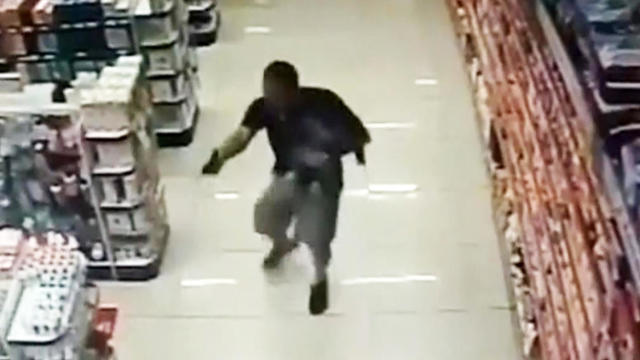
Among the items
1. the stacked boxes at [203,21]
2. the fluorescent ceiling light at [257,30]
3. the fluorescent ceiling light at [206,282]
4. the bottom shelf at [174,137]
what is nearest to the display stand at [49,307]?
the fluorescent ceiling light at [206,282]

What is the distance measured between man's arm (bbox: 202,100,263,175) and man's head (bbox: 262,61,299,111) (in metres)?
0.18

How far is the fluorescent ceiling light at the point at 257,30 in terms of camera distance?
7.68m

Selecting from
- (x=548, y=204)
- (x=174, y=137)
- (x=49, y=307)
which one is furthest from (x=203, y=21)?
(x=49, y=307)

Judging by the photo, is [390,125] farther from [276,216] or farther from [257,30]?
[257,30]

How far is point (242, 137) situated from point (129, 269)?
98cm

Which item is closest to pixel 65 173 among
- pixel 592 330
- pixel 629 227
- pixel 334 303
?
pixel 334 303

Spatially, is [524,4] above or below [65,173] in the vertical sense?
above

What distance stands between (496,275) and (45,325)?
2626mm

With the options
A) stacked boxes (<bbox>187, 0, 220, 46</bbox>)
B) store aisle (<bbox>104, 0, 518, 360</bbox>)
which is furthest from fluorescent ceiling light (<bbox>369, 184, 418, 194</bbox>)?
stacked boxes (<bbox>187, 0, 220, 46</bbox>)

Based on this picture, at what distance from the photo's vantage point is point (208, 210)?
225 inches

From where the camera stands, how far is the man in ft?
14.6

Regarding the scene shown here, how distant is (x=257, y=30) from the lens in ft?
25.3

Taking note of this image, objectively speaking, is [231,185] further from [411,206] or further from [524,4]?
[524,4]

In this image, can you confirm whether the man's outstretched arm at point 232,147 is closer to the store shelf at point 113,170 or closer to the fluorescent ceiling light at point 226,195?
the store shelf at point 113,170
